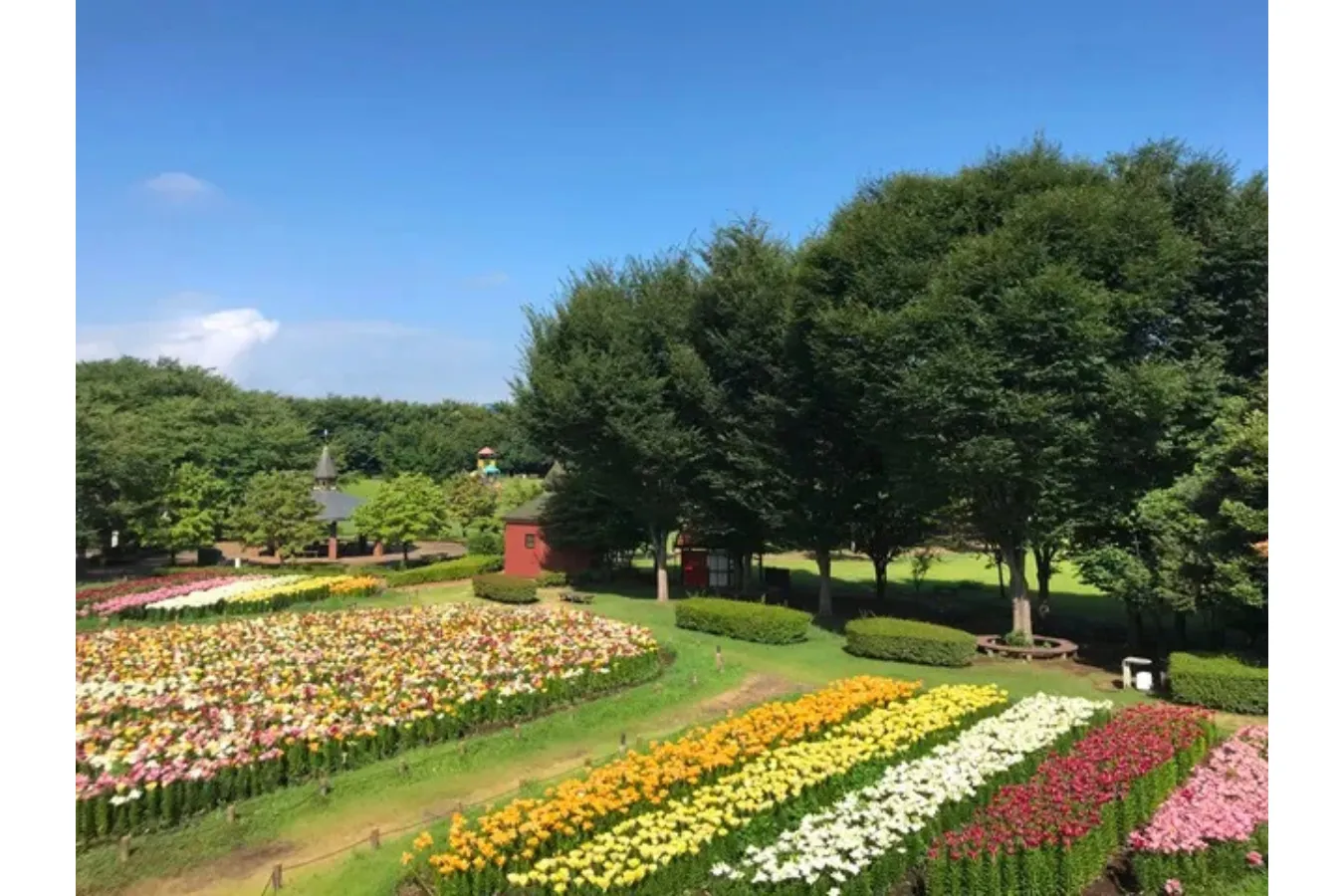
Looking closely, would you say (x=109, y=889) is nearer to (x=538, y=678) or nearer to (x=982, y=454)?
(x=538, y=678)

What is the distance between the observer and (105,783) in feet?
34.0

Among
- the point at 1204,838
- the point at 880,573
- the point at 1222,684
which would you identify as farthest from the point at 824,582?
the point at 1204,838

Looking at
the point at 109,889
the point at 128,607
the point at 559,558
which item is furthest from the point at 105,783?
the point at 559,558

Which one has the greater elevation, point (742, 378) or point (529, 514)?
point (742, 378)

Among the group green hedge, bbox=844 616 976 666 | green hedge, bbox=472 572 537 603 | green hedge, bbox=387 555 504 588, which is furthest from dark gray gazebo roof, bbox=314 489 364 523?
green hedge, bbox=844 616 976 666

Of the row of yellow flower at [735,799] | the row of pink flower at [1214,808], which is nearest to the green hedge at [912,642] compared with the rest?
the row of yellow flower at [735,799]

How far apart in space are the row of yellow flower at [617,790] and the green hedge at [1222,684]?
6.01 meters

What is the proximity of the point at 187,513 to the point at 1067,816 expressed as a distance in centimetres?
4122

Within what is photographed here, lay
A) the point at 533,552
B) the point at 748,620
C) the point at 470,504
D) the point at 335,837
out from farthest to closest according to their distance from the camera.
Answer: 1. the point at 470,504
2. the point at 533,552
3. the point at 748,620
4. the point at 335,837

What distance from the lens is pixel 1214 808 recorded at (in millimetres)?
8680

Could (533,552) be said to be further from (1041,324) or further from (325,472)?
(1041,324)

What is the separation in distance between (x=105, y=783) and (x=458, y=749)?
4.75 meters

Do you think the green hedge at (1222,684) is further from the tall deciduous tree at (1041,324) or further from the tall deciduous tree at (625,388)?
the tall deciduous tree at (625,388)

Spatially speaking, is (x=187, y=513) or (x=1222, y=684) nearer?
(x=1222, y=684)
